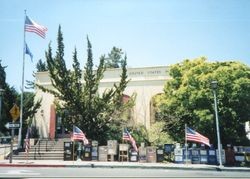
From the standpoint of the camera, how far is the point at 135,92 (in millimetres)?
33875

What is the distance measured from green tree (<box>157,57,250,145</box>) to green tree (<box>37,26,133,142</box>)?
198 inches

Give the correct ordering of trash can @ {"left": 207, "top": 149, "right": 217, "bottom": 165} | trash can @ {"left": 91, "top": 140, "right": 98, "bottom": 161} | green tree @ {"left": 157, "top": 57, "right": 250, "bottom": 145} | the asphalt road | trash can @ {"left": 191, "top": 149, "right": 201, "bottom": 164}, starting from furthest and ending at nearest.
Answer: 1. trash can @ {"left": 91, "top": 140, "right": 98, "bottom": 161}
2. green tree @ {"left": 157, "top": 57, "right": 250, "bottom": 145}
3. trash can @ {"left": 191, "top": 149, "right": 201, "bottom": 164}
4. trash can @ {"left": 207, "top": 149, "right": 217, "bottom": 165}
5. the asphalt road

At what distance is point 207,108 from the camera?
85.6ft

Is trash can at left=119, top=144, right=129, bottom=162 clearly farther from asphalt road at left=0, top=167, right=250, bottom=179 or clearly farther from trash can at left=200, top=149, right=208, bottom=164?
asphalt road at left=0, top=167, right=250, bottom=179

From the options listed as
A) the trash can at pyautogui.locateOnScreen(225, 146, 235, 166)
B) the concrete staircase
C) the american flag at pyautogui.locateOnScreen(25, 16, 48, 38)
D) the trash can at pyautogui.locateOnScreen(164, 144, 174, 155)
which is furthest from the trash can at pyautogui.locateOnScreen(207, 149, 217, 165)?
the american flag at pyautogui.locateOnScreen(25, 16, 48, 38)

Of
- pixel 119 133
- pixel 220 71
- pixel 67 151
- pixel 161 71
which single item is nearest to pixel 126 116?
pixel 119 133

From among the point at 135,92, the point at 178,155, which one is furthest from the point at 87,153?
the point at 135,92

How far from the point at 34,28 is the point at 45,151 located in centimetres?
1023

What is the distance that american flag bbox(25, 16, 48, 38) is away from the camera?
28.5m

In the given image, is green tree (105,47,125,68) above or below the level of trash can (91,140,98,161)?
above

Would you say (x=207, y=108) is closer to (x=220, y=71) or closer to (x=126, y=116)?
(x=220, y=71)

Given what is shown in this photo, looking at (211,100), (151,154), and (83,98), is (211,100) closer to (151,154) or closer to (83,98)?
(151,154)

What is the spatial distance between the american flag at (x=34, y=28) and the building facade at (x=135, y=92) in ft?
26.9

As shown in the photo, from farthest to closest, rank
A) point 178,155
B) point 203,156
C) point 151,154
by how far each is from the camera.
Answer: point 151,154 → point 178,155 → point 203,156
